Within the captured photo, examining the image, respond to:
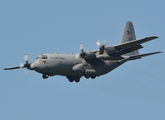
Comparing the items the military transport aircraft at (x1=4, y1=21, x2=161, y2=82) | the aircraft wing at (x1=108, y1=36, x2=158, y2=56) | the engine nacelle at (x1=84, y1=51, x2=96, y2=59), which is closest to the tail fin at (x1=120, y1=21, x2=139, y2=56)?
the military transport aircraft at (x1=4, y1=21, x2=161, y2=82)

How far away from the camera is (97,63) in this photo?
45625 mm

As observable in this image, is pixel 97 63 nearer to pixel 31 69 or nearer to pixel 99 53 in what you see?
pixel 99 53

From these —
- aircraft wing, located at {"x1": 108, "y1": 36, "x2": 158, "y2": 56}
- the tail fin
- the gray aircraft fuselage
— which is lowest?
the gray aircraft fuselage

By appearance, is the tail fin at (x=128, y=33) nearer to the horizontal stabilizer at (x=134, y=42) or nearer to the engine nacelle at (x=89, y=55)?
the horizontal stabilizer at (x=134, y=42)

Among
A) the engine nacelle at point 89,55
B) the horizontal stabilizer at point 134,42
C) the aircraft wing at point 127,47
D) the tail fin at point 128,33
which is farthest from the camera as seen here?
the tail fin at point 128,33

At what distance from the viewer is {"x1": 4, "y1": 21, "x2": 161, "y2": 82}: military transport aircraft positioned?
142 ft

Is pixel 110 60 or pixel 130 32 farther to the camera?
pixel 130 32

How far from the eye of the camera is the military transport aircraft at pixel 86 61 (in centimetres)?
4325

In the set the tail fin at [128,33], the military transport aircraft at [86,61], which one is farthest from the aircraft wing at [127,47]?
the tail fin at [128,33]

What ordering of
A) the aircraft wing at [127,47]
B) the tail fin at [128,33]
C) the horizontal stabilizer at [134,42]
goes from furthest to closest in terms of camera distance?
the tail fin at [128,33] < the aircraft wing at [127,47] < the horizontal stabilizer at [134,42]

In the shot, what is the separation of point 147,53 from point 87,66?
524 centimetres

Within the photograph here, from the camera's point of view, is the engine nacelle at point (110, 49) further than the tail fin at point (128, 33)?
No

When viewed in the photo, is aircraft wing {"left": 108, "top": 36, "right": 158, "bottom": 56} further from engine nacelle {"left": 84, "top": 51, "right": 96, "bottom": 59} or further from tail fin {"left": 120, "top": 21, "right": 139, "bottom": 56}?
tail fin {"left": 120, "top": 21, "right": 139, "bottom": 56}

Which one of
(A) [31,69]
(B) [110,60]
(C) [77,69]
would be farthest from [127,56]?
(A) [31,69]
